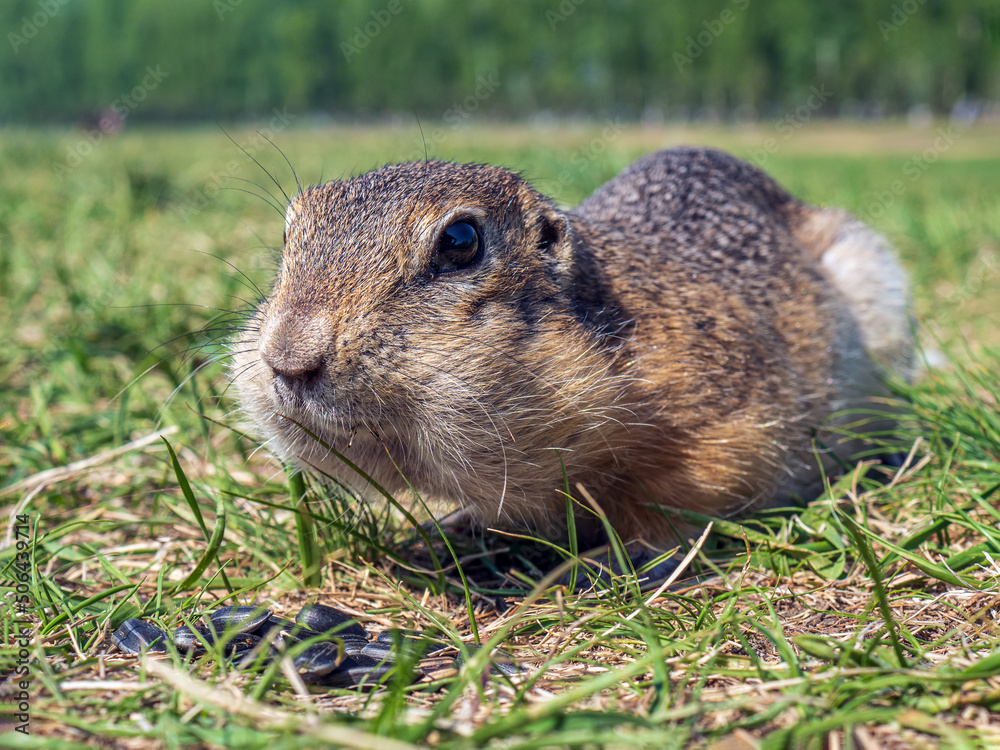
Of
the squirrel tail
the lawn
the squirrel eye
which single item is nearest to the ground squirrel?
the squirrel eye

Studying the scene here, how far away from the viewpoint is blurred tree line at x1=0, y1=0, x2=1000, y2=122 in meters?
51.5

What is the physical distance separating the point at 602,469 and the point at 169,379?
2568 millimetres

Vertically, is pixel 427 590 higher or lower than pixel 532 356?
lower

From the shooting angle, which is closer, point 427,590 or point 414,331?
point 414,331

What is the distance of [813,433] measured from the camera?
11.3 feet

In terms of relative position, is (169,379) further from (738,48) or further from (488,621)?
(738,48)

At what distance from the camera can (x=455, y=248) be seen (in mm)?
2549

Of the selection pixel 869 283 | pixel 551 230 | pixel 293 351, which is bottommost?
pixel 869 283

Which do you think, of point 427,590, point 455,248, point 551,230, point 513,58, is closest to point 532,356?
point 455,248

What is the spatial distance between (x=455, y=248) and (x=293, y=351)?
64 centimetres

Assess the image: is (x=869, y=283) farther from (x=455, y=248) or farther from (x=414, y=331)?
(x=414, y=331)

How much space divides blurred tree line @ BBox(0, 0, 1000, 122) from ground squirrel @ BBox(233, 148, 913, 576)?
50.2m

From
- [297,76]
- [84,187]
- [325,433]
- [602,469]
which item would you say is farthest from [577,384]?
[297,76]

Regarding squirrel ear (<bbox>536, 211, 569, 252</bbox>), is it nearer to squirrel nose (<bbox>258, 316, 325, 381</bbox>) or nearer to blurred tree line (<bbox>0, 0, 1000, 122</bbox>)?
squirrel nose (<bbox>258, 316, 325, 381</bbox>)
